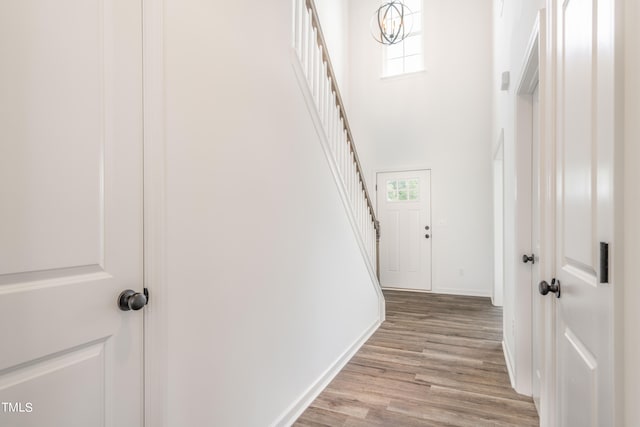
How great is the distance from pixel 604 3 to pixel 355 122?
5144 mm

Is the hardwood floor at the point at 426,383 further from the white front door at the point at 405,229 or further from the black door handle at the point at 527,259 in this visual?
the white front door at the point at 405,229

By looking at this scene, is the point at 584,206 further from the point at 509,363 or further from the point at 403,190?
the point at 403,190

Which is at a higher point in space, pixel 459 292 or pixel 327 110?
pixel 327 110

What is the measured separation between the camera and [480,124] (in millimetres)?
4895

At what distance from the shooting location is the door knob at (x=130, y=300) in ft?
3.29

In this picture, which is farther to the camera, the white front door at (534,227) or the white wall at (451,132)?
the white wall at (451,132)

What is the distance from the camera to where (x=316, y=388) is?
2.19 metres

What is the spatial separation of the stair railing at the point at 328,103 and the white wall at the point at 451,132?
210 cm

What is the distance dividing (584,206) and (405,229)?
4.53 m

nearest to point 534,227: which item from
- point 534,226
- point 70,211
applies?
point 534,226

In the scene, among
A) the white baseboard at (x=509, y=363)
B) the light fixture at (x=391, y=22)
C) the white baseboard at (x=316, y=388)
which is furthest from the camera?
the light fixture at (x=391, y=22)

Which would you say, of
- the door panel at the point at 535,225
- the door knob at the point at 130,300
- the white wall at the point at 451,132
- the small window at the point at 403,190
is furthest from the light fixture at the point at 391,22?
the door knob at the point at 130,300

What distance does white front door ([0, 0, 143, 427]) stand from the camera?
0.78m

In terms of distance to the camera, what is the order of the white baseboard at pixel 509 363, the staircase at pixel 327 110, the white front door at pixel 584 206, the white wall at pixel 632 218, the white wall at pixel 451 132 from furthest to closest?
the white wall at pixel 451 132
the white baseboard at pixel 509 363
the staircase at pixel 327 110
the white front door at pixel 584 206
the white wall at pixel 632 218
